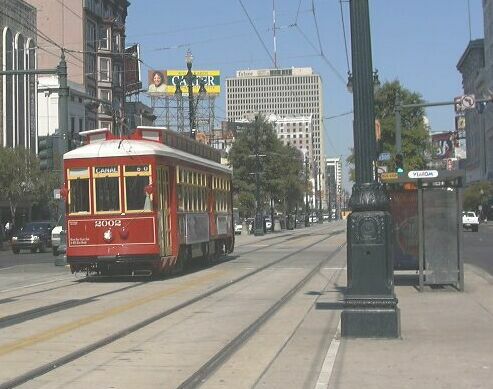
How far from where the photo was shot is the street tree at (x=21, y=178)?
50.4 metres

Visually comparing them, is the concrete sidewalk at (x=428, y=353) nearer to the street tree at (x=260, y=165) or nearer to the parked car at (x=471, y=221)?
the parked car at (x=471, y=221)

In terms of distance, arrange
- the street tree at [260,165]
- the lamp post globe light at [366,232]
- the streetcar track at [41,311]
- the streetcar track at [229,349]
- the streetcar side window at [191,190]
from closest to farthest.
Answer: the streetcar track at [229,349], the lamp post globe light at [366,232], the streetcar track at [41,311], the streetcar side window at [191,190], the street tree at [260,165]

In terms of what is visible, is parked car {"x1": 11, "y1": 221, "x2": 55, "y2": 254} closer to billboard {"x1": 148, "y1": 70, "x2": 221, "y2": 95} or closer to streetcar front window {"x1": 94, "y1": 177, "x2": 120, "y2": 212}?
streetcar front window {"x1": 94, "y1": 177, "x2": 120, "y2": 212}

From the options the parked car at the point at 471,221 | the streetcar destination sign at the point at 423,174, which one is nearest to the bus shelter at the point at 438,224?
the streetcar destination sign at the point at 423,174

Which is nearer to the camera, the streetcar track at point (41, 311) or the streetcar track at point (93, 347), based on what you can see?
the streetcar track at point (93, 347)

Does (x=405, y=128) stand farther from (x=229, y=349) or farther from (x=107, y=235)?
(x=229, y=349)

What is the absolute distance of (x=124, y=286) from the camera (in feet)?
60.1

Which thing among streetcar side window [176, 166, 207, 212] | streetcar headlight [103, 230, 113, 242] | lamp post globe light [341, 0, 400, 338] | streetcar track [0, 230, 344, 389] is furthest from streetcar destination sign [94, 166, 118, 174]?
lamp post globe light [341, 0, 400, 338]

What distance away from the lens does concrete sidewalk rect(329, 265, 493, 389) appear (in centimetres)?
741

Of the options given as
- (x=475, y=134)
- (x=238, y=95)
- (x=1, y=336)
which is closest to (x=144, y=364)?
(x=1, y=336)

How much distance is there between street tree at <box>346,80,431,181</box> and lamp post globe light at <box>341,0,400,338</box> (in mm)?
35325

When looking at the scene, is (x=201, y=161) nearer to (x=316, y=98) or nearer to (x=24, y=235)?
(x=24, y=235)

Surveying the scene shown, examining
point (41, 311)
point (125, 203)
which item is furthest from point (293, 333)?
point (125, 203)

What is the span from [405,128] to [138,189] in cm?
3136
